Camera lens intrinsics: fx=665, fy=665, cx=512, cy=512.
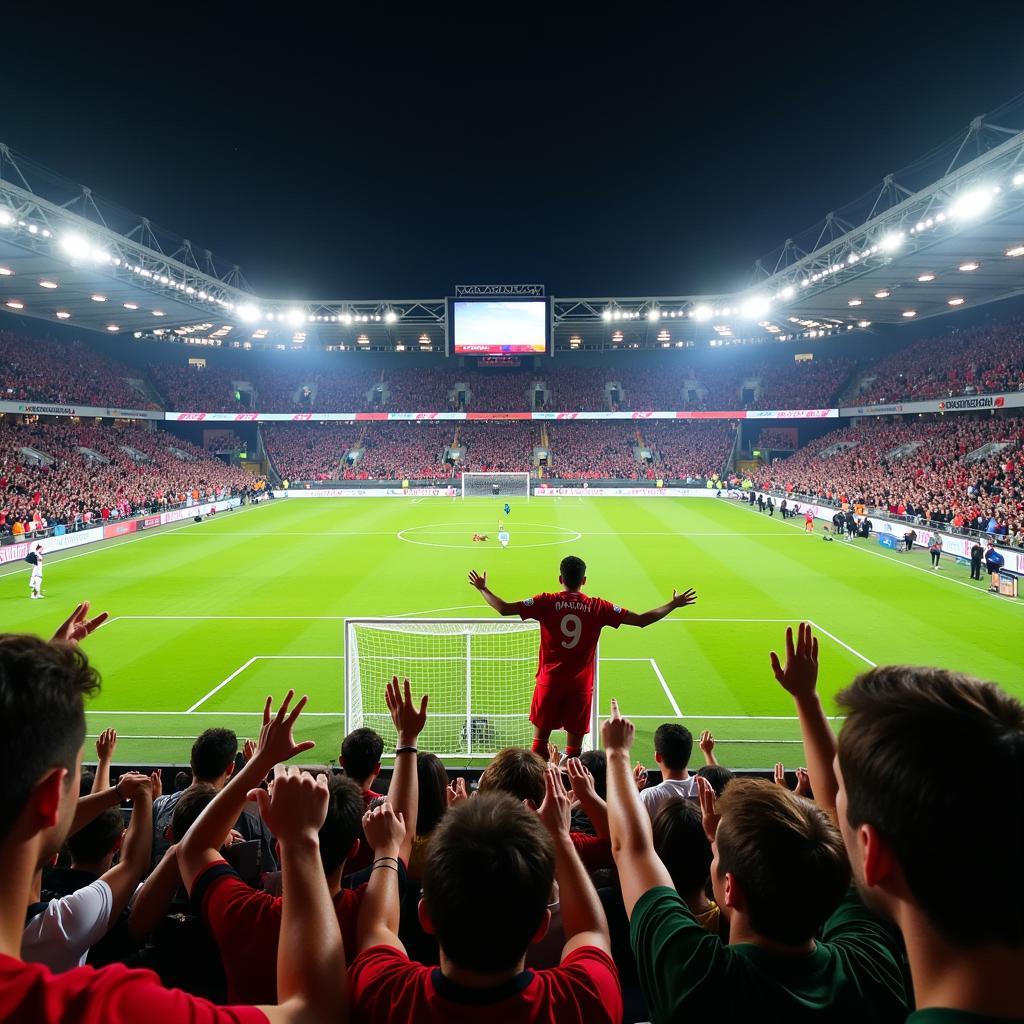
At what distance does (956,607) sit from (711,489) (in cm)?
3844

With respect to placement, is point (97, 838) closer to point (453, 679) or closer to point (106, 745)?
point (106, 745)

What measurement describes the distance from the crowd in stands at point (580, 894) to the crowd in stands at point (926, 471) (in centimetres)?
2804

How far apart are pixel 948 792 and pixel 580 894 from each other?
4.57ft

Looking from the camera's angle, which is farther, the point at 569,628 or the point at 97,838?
the point at 569,628

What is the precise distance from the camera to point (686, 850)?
3.30 metres

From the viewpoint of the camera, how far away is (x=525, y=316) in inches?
2089

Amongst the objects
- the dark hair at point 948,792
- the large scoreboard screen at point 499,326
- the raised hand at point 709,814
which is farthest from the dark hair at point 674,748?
the large scoreboard screen at point 499,326

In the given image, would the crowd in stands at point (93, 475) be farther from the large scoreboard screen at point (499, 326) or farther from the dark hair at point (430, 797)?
the dark hair at point (430, 797)

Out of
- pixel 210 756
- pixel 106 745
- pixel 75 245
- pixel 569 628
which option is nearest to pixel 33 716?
pixel 106 745

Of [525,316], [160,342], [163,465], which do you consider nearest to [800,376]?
[525,316]

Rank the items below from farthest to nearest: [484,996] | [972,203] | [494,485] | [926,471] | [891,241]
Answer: [494,485], [926,471], [891,241], [972,203], [484,996]

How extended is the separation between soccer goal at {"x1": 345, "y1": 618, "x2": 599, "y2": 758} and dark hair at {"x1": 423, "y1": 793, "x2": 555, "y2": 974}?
780 centimetres

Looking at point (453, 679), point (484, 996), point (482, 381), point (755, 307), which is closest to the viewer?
point (484, 996)

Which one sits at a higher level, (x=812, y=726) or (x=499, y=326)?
(x=499, y=326)
